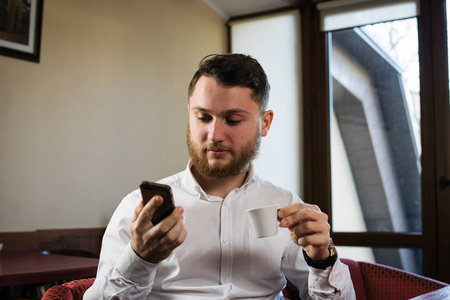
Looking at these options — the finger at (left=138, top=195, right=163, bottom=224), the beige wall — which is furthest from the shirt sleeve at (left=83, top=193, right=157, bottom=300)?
the beige wall

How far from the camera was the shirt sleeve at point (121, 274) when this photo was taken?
3.64 feet

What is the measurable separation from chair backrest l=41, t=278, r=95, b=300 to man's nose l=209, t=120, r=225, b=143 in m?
0.52

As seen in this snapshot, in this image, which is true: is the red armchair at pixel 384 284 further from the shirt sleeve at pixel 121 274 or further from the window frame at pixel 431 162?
the window frame at pixel 431 162

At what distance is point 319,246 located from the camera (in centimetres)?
118

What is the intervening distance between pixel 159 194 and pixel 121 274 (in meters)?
0.27

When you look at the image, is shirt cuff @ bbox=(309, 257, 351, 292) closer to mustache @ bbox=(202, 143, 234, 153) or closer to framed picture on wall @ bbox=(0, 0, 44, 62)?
mustache @ bbox=(202, 143, 234, 153)

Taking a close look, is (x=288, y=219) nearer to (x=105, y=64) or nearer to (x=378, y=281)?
(x=378, y=281)

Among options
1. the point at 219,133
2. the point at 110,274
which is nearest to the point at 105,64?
the point at 219,133

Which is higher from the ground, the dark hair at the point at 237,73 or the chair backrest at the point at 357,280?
the dark hair at the point at 237,73

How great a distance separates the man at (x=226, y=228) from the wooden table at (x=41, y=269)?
0.49 meters

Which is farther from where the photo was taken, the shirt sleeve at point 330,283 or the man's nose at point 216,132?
the man's nose at point 216,132

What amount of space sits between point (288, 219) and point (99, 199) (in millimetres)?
2068

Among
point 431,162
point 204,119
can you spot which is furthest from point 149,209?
point 431,162

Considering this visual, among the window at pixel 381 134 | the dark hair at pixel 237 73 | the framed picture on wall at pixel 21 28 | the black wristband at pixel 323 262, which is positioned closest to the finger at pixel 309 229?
the black wristband at pixel 323 262
